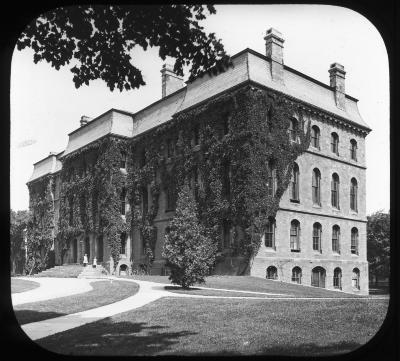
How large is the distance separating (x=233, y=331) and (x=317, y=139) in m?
19.0

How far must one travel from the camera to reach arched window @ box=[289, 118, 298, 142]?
80.4 ft

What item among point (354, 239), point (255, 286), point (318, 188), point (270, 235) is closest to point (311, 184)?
point (318, 188)

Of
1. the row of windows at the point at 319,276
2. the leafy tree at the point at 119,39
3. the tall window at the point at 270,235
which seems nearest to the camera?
the leafy tree at the point at 119,39

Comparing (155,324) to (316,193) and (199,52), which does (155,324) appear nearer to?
(199,52)

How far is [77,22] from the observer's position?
6922mm

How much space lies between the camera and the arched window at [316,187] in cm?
2525

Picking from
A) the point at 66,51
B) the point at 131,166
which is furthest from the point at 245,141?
the point at 66,51

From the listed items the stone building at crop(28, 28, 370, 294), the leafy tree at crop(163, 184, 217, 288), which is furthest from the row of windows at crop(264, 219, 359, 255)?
the leafy tree at crop(163, 184, 217, 288)

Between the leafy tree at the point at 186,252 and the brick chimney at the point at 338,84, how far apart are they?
45.0 feet

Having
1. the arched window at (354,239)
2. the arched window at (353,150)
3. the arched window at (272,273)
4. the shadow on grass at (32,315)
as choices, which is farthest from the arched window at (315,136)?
the shadow on grass at (32,315)

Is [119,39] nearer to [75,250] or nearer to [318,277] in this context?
[318,277]

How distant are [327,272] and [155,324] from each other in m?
17.0

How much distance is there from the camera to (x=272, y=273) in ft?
73.8

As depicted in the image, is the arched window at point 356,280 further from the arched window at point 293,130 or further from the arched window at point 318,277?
the arched window at point 293,130
